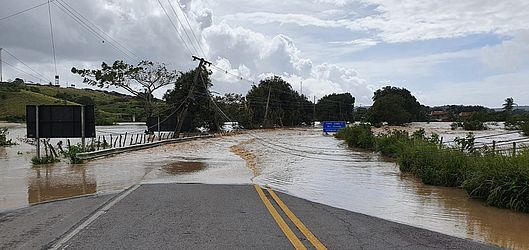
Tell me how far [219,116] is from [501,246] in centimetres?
6128

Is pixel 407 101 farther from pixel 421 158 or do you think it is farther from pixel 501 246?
pixel 501 246

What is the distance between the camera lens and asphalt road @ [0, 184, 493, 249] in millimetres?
7262

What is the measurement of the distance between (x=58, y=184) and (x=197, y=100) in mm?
45163

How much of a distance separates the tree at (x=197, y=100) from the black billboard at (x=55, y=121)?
31.3 m

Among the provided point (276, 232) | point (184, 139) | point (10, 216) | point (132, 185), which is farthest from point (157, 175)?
point (184, 139)

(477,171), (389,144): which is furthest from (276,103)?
(477,171)

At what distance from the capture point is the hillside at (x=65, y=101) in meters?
84.8

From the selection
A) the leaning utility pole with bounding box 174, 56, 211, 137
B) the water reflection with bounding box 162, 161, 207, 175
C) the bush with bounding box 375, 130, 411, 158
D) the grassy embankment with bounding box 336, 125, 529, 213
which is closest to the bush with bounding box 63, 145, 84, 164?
the water reflection with bounding box 162, 161, 207, 175

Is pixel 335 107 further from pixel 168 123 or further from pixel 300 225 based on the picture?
pixel 300 225

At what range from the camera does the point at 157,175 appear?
18359 mm

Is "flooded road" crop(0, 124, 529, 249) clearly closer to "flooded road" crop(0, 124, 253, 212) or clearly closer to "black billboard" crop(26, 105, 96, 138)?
"flooded road" crop(0, 124, 253, 212)

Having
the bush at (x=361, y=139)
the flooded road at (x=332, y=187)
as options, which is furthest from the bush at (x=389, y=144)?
the flooded road at (x=332, y=187)

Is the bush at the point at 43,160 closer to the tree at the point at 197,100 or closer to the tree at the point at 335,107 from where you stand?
the tree at the point at 197,100

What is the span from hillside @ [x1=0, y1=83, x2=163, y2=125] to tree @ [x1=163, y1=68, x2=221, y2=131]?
8289 millimetres
